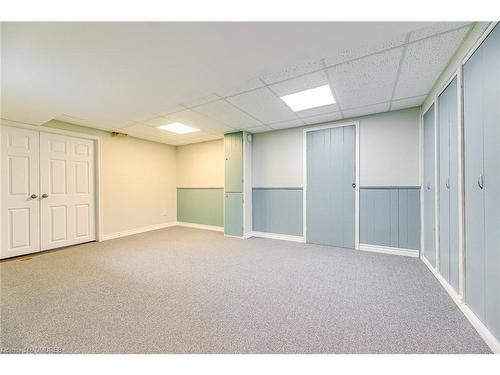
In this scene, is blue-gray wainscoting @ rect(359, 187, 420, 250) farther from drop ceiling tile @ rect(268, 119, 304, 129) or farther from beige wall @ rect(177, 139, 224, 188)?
beige wall @ rect(177, 139, 224, 188)

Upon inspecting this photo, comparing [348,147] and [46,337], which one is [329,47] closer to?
[348,147]

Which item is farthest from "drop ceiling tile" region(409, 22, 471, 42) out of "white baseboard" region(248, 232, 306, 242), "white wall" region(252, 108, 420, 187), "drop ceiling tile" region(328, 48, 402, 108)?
"white baseboard" region(248, 232, 306, 242)

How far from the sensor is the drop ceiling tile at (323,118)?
343 cm

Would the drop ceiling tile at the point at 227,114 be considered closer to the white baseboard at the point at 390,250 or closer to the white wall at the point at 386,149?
the white wall at the point at 386,149

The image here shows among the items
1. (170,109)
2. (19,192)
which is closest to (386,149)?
(170,109)

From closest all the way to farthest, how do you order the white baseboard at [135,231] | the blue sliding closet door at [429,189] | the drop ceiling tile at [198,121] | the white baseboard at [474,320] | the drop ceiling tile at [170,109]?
the white baseboard at [474,320] < the blue sliding closet door at [429,189] < the drop ceiling tile at [170,109] < the drop ceiling tile at [198,121] < the white baseboard at [135,231]

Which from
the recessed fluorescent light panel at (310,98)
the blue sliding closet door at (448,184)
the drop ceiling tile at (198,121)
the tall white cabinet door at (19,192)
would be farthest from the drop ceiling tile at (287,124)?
the tall white cabinet door at (19,192)

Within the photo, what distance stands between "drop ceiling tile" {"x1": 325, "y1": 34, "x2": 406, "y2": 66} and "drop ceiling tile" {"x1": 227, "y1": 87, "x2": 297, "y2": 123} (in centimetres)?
83

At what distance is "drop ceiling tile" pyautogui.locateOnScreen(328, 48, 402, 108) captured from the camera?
77.5 inches

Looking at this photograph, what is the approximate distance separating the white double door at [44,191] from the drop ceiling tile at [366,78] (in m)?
4.53

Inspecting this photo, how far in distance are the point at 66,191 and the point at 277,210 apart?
400cm

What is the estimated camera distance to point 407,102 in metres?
2.95

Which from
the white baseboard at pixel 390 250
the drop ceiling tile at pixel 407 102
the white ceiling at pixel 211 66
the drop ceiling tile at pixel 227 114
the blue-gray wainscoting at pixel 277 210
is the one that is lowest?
the white baseboard at pixel 390 250

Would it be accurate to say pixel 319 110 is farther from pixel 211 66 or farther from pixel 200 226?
pixel 200 226
